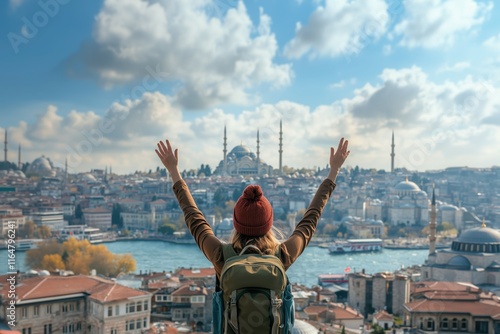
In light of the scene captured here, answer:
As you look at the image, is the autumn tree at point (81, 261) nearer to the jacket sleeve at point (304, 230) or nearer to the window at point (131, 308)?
Answer: the window at point (131, 308)

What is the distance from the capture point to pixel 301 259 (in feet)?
52.4

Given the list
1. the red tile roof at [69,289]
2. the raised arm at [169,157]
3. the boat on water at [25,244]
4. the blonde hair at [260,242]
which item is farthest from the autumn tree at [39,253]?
the blonde hair at [260,242]

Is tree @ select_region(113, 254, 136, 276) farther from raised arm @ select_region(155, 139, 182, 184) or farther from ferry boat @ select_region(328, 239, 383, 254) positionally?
raised arm @ select_region(155, 139, 182, 184)

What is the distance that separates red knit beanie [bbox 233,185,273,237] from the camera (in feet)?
1.95

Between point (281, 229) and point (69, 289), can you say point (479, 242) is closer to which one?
point (69, 289)

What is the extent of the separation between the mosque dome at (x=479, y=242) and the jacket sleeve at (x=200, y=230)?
10281mm

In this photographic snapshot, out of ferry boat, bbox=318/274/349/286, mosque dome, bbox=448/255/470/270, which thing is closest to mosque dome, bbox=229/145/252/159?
ferry boat, bbox=318/274/349/286

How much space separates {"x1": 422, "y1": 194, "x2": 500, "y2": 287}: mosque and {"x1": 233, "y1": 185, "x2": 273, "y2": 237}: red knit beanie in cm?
962

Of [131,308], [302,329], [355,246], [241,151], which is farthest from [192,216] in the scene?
[241,151]

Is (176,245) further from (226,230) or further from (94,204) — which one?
(94,204)

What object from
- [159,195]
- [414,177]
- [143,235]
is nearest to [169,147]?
[143,235]

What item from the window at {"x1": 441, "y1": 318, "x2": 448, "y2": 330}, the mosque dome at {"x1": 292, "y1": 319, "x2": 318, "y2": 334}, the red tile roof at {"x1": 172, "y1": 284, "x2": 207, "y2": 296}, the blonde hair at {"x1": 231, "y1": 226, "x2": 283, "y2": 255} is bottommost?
the window at {"x1": 441, "y1": 318, "x2": 448, "y2": 330}

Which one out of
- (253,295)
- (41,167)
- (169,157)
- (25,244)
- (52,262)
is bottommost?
(25,244)

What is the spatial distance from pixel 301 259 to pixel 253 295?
1563 cm
